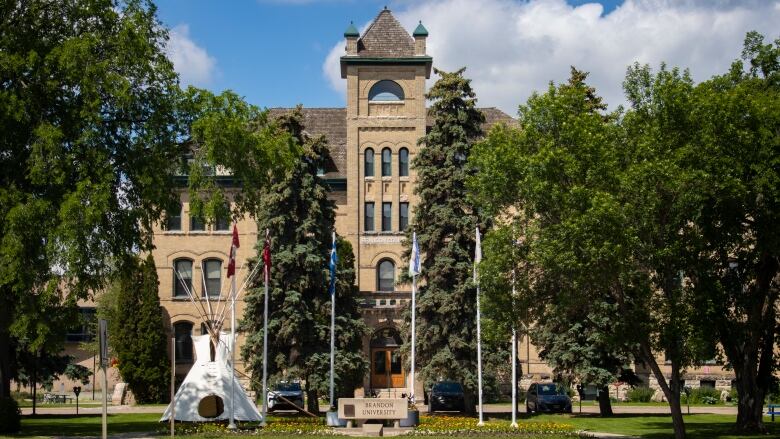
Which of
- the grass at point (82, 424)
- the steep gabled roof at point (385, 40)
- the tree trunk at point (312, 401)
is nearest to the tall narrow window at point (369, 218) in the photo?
the steep gabled roof at point (385, 40)

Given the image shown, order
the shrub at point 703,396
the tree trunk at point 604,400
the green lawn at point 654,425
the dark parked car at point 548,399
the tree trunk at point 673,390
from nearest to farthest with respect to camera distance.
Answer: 1. the tree trunk at point 673,390
2. the green lawn at point 654,425
3. the tree trunk at point 604,400
4. the dark parked car at point 548,399
5. the shrub at point 703,396

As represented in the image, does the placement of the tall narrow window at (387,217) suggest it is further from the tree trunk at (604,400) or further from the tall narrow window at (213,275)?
the tree trunk at (604,400)

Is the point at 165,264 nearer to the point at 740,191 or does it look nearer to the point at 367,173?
the point at 367,173

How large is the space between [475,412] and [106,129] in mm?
17984

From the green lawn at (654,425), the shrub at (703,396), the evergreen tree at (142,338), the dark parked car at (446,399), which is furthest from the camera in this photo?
the shrub at (703,396)

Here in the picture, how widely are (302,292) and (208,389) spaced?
10.5 m

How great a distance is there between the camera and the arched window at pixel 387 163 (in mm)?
53031

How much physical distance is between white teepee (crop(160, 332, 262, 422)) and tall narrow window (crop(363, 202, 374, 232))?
2063 cm

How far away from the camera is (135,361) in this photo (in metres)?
49.2

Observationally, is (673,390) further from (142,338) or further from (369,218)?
(142,338)

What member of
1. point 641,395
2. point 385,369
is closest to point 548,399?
point 641,395

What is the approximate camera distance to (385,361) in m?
51.7

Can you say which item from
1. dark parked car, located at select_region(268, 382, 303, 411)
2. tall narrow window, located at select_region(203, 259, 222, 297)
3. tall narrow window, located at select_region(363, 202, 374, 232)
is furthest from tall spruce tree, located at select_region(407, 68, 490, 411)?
tall narrow window, located at select_region(203, 259, 222, 297)

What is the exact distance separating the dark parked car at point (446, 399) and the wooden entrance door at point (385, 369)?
1090 centimetres
